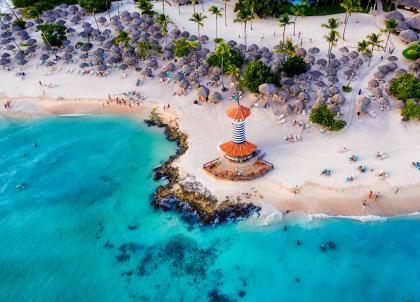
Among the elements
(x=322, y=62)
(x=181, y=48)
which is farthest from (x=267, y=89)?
(x=181, y=48)

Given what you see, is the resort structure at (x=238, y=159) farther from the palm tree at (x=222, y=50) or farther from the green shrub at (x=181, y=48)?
the green shrub at (x=181, y=48)

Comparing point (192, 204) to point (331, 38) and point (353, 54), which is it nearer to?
point (331, 38)

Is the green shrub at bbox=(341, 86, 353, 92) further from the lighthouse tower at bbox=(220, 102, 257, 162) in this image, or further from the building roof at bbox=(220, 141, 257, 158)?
the building roof at bbox=(220, 141, 257, 158)

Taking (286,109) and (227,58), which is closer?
(286,109)

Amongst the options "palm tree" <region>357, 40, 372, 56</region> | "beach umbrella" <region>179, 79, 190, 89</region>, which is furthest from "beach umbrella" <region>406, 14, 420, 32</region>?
"beach umbrella" <region>179, 79, 190, 89</region>

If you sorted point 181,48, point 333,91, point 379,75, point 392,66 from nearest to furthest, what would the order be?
1. point 333,91
2. point 379,75
3. point 392,66
4. point 181,48

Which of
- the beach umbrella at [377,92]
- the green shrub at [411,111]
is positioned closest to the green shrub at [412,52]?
the beach umbrella at [377,92]
